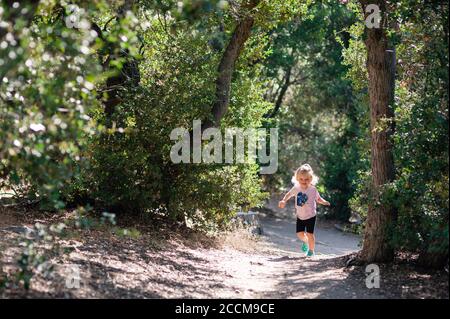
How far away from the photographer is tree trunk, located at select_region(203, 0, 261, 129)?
11977mm

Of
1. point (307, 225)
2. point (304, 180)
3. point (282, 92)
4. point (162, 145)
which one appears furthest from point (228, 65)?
point (282, 92)

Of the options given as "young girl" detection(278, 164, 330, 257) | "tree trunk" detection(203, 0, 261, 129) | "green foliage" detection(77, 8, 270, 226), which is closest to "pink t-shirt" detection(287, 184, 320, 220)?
"young girl" detection(278, 164, 330, 257)

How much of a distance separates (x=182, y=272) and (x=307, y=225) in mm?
3065

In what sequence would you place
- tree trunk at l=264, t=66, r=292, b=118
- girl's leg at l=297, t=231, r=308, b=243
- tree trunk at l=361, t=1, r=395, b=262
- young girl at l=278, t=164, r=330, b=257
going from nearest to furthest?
tree trunk at l=361, t=1, r=395, b=262, young girl at l=278, t=164, r=330, b=257, girl's leg at l=297, t=231, r=308, b=243, tree trunk at l=264, t=66, r=292, b=118

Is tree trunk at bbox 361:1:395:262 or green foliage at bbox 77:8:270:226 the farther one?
green foliage at bbox 77:8:270:226

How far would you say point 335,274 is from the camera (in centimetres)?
841

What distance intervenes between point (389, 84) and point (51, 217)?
6641 mm

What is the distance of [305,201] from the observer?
10719 mm

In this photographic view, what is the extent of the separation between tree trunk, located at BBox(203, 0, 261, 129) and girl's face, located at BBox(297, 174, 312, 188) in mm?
2078

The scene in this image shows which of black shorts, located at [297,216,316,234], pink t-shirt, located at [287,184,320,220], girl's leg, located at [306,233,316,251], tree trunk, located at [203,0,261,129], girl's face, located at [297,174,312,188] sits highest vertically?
tree trunk, located at [203,0,261,129]

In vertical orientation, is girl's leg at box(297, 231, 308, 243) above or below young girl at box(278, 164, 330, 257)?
below

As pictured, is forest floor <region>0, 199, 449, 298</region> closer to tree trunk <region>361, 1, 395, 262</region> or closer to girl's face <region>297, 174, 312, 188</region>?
tree trunk <region>361, 1, 395, 262</region>

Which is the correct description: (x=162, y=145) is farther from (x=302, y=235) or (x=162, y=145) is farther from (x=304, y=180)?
(x=302, y=235)

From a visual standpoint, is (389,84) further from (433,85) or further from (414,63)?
(433,85)
